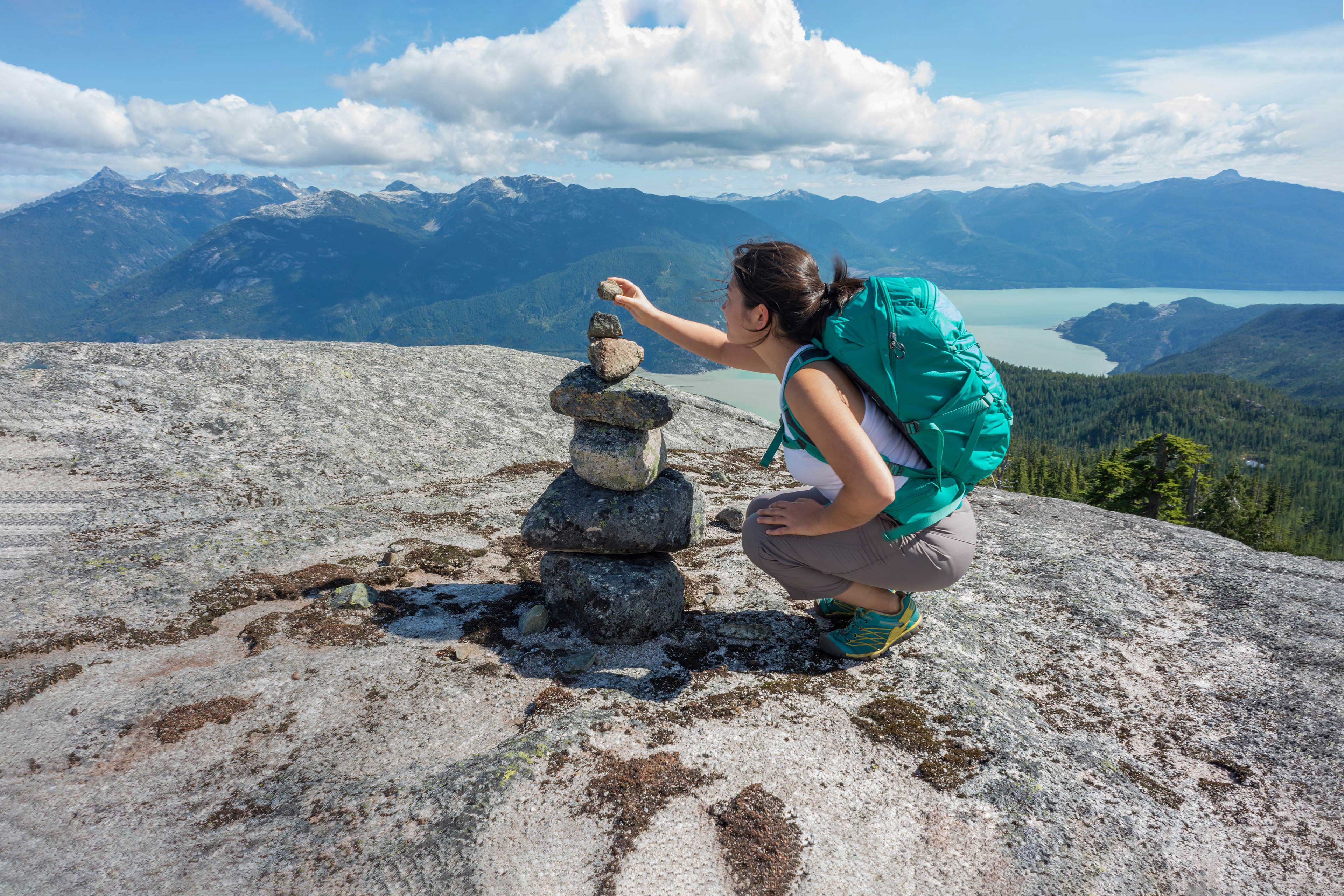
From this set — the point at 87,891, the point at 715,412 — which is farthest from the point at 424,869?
the point at 715,412

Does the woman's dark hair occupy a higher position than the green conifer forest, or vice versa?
the woman's dark hair

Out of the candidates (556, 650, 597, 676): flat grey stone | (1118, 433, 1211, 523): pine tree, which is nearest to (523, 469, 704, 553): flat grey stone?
(556, 650, 597, 676): flat grey stone

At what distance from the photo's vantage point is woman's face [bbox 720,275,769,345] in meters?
5.46

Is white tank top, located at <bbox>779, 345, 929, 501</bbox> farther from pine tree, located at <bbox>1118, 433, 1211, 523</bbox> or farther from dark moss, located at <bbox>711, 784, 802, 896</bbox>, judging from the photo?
pine tree, located at <bbox>1118, 433, 1211, 523</bbox>

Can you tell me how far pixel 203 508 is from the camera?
1229cm

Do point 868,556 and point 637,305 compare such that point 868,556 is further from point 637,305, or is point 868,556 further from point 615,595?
point 637,305

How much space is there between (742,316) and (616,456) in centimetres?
311

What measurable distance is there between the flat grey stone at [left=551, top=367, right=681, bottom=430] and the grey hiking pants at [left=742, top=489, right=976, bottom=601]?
220cm

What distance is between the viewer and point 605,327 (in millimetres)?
8172

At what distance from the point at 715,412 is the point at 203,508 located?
54.9ft

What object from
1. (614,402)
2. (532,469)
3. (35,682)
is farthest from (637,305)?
(532,469)

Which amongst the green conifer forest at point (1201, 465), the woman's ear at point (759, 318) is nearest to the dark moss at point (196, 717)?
the woman's ear at point (759, 318)

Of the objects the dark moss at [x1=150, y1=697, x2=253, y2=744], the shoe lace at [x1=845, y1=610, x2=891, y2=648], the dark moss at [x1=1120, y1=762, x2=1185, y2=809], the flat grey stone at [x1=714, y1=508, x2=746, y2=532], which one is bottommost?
the dark moss at [x1=150, y1=697, x2=253, y2=744]

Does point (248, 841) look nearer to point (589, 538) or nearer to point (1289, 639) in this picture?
point (589, 538)
